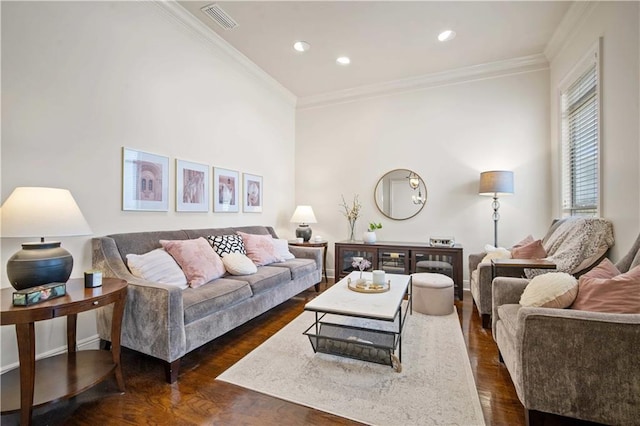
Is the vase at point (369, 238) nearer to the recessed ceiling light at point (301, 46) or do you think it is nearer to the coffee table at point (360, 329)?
the coffee table at point (360, 329)

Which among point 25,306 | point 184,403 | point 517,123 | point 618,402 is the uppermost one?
point 517,123

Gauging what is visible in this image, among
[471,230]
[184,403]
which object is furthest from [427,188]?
[184,403]

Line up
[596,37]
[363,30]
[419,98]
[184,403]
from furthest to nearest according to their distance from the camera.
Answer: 1. [419,98]
2. [363,30]
3. [596,37]
4. [184,403]

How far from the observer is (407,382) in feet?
6.11

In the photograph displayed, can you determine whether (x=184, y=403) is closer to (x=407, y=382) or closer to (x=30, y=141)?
(x=407, y=382)

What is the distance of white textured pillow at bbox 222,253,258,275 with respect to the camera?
9.19ft

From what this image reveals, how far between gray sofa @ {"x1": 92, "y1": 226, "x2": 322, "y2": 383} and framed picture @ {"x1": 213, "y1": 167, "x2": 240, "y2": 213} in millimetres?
575

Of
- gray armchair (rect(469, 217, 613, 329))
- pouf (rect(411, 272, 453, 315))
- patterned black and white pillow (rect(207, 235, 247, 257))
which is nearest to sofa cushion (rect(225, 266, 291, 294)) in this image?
patterned black and white pillow (rect(207, 235, 247, 257))

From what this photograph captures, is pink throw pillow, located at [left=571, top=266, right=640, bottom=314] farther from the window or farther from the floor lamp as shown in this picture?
the floor lamp

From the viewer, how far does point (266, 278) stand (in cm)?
284

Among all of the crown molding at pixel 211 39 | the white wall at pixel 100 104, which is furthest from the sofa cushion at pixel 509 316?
the crown molding at pixel 211 39

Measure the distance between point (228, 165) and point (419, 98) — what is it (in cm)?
300

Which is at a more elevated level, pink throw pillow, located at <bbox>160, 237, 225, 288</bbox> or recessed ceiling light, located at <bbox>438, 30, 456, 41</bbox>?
recessed ceiling light, located at <bbox>438, 30, 456, 41</bbox>

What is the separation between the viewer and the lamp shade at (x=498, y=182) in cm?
364
